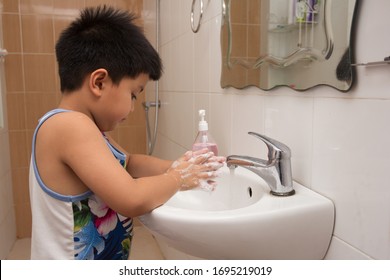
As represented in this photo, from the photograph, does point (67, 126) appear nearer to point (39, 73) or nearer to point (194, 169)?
point (194, 169)

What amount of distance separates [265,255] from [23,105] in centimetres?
207

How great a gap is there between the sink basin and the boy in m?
0.08

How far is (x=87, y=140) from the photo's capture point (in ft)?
2.39

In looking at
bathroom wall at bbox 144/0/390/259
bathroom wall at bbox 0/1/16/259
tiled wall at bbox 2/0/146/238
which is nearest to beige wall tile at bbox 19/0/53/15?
tiled wall at bbox 2/0/146/238

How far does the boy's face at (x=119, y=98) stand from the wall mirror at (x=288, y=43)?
0.32 m

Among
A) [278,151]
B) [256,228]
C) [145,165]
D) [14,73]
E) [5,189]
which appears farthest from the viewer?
[14,73]

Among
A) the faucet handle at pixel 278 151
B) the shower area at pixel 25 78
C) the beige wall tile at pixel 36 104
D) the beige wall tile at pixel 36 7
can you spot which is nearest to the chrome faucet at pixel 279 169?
the faucet handle at pixel 278 151

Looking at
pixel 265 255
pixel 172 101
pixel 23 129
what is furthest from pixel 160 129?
pixel 265 255

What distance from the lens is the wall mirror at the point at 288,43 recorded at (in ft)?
2.18

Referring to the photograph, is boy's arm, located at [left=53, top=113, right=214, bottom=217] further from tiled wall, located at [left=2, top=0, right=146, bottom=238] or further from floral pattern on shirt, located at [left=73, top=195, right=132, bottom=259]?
tiled wall, located at [left=2, top=0, right=146, bottom=238]

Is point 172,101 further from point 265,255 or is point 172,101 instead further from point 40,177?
point 265,255

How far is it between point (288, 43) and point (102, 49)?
414 millimetres

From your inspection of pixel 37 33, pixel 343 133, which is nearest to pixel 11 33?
pixel 37 33

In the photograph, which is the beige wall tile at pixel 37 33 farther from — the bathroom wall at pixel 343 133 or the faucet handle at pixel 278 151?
the faucet handle at pixel 278 151
